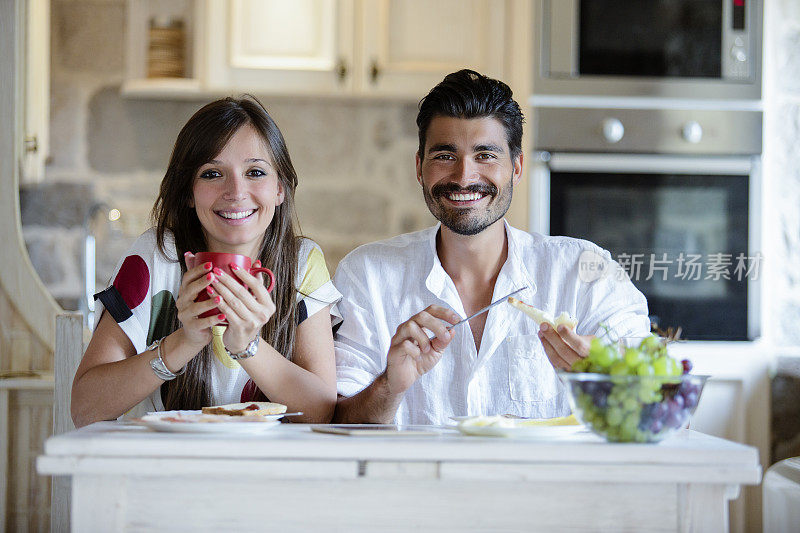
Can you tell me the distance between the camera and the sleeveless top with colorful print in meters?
1.69

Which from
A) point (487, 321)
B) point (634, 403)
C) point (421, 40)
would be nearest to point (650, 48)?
Result: point (421, 40)

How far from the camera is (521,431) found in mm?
1188

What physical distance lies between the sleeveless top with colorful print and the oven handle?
132cm

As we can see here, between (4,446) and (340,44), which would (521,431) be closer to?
(4,446)

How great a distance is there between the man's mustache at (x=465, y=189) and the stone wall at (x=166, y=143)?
4.60 feet

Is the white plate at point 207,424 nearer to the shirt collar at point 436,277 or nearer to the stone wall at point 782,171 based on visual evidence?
the shirt collar at point 436,277

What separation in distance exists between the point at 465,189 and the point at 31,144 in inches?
66.4

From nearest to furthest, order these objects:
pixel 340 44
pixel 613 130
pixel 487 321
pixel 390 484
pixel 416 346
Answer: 1. pixel 390 484
2. pixel 416 346
3. pixel 487 321
4. pixel 613 130
5. pixel 340 44

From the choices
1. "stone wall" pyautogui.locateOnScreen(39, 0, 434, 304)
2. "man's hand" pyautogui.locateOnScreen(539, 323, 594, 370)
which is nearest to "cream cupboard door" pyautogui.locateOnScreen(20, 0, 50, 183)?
"stone wall" pyautogui.locateOnScreen(39, 0, 434, 304)

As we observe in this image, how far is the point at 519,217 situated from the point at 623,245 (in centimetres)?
35

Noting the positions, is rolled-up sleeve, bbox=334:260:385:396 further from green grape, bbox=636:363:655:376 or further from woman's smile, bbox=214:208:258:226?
green grape, bbox=636:363:655:376

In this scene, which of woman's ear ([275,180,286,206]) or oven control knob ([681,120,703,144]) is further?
oven control knob ([681,120,703,144])

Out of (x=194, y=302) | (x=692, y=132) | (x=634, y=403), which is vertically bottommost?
(x=634, y=403)

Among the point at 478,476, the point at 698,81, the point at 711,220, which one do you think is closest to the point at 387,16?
the point at 698,81
